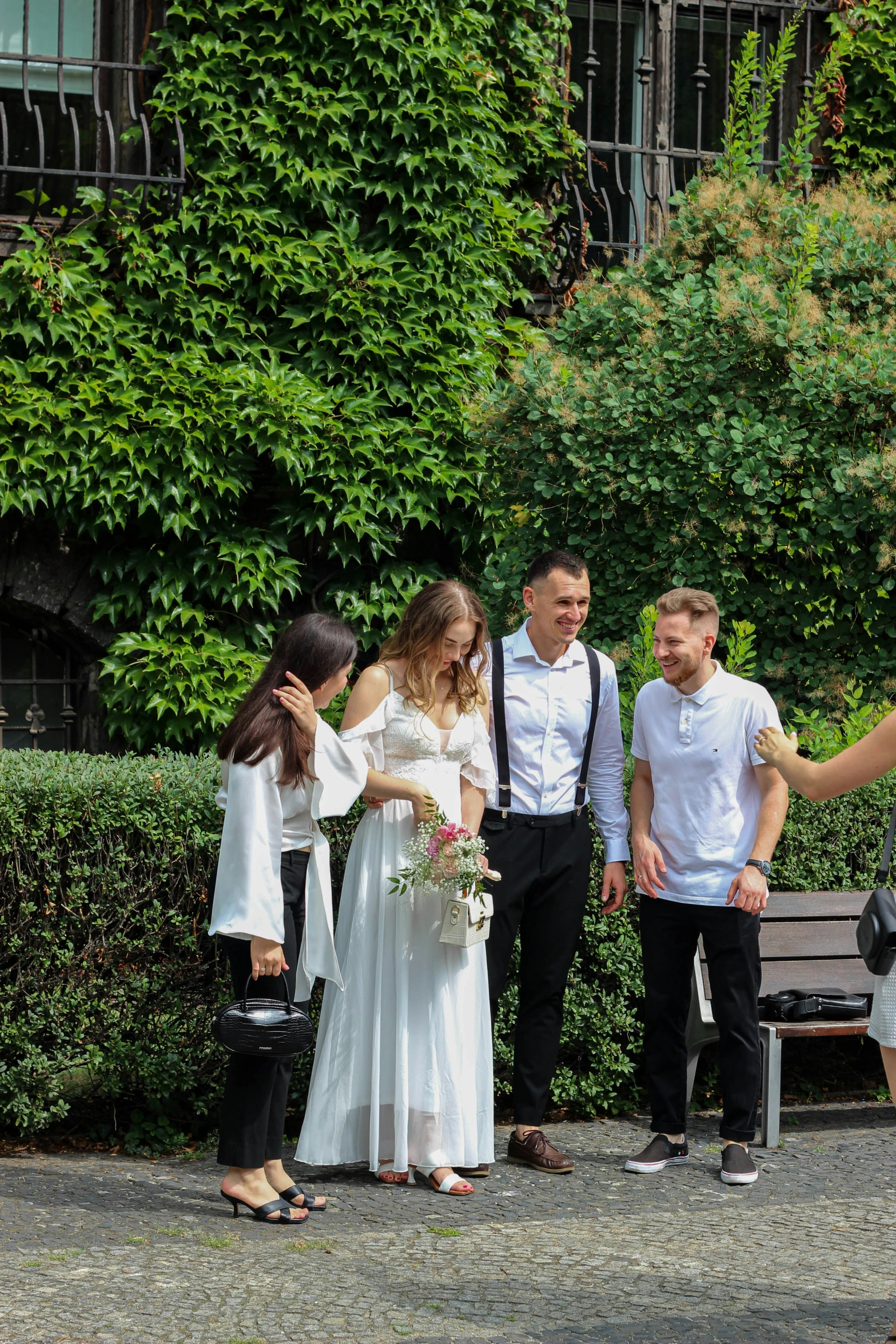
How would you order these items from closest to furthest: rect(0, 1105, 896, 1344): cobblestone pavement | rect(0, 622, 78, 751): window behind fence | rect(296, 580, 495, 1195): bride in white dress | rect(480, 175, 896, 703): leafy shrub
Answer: rect(0, 1105, 896, 1344): cobblestone pavement → rect(296, 580, 495, 1195): bride in white dress → rect(480, 175, 896, 703): leafy shrub → rect(0, 622, 78, 751): window behind fence

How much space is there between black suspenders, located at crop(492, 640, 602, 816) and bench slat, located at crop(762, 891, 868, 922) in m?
1.14

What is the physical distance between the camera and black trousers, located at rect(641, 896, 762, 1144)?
5121 mm

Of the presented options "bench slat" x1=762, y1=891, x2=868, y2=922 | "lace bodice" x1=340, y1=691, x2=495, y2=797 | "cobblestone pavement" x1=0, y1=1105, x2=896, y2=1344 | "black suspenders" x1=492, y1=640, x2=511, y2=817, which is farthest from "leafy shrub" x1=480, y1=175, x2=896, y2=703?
"cobblestone pavement" x1=0, y1=1105, x2=896, y2=1344

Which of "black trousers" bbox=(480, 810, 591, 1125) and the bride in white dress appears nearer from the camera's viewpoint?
the bride in white dress

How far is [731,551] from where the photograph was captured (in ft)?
25.0

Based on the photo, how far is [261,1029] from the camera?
14.3 ft

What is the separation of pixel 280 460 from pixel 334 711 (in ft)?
5.28

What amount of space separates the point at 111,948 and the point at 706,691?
94.0 inches

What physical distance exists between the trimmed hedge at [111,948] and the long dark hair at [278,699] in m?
0.81

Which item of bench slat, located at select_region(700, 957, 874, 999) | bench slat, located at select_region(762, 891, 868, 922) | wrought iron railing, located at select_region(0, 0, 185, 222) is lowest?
bench slat, located at select_region(700, 957, 874, 999)

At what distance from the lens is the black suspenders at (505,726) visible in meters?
5.25

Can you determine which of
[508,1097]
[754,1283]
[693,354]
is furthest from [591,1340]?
[693,354]

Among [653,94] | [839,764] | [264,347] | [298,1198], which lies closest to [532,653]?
[839,764]

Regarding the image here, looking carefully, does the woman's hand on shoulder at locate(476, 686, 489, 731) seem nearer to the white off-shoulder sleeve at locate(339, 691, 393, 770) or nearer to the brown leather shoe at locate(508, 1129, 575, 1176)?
the white off-shoulder sleeve at locate(339, 691, 393, 770)
